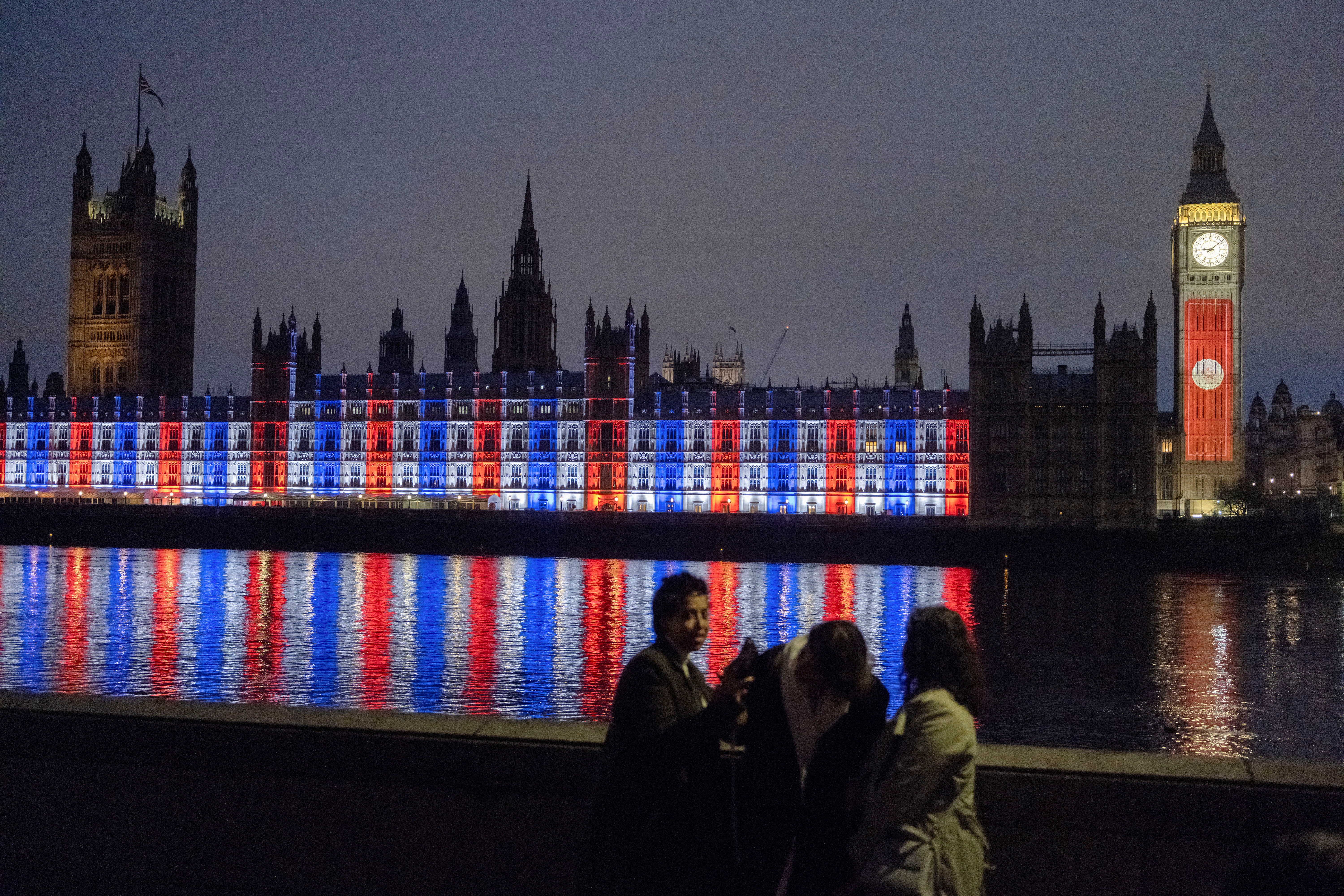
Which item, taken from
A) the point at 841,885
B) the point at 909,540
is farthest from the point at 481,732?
Result: the point at 909,540

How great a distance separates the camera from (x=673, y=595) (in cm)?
654

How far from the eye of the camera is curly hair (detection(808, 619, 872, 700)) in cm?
588

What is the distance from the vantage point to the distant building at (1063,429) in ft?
351

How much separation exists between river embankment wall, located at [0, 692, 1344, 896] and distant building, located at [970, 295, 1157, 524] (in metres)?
101

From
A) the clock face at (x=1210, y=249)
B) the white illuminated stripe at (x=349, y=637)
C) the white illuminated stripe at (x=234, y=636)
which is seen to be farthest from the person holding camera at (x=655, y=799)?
the clock face at (x=1210, y=249)

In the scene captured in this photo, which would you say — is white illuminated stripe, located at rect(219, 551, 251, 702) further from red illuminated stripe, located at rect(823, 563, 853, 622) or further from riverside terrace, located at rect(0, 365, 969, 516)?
riverside terrace, located at rect(0, 365, 969, 516)

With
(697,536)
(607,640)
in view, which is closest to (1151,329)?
(697,536)

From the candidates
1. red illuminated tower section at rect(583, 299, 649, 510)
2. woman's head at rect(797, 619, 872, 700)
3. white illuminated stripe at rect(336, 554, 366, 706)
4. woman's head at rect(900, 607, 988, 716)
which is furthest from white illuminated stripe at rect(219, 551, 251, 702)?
red illuminated tower section at rect(583, 299, 649, 510)

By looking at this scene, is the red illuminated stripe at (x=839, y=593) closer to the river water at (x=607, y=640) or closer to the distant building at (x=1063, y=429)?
the river water at (x=607, y=640)

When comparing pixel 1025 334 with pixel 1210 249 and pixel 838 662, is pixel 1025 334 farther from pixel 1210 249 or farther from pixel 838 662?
pixel 838 662

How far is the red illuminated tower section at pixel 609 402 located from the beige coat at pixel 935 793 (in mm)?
114775

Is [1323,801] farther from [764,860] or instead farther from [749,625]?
[749,625]

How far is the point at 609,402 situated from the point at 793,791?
381 feet

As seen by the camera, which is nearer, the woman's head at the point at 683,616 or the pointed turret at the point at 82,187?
the woman's head at the point at 683,616
